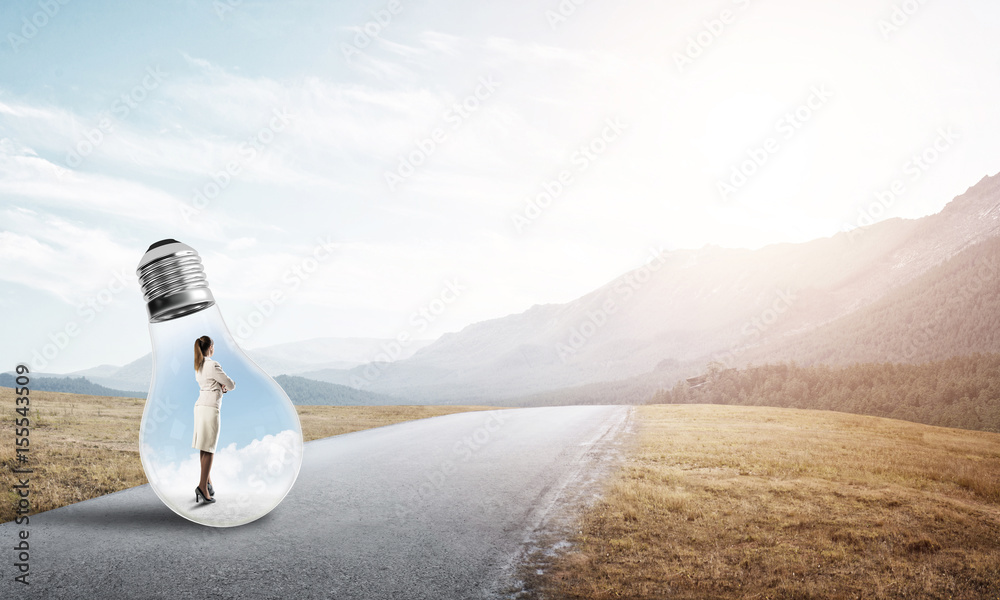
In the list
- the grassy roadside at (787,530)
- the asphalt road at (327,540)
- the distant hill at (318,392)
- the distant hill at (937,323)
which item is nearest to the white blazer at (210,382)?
the asphalt road at (327,540)

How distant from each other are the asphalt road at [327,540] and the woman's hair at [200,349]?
1248 mm

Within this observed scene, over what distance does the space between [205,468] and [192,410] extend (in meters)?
0.54

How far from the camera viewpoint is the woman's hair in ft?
13.0

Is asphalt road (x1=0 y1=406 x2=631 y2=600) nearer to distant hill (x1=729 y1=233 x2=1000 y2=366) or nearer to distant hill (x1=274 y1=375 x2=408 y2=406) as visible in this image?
distant hill (x1=729 y1=233 x2=1000 y2=366)

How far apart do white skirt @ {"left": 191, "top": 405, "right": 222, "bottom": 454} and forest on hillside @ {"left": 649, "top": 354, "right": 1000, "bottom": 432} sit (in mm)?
49083

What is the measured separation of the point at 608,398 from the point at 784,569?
18702 centimetres

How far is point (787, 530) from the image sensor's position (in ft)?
24.6

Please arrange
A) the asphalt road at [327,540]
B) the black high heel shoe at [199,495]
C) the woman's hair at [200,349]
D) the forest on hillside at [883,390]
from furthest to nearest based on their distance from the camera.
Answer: the forest on hillside at [883,390]
the asphalt road at [327,540]
the black high heel shoe at [199,495]
the woman's hair at [200,349]

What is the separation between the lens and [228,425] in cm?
411

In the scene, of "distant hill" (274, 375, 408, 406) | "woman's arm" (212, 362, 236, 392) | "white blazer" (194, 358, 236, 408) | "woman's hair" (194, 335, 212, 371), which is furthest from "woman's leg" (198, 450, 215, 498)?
"distant hill" (274, 375, 408, 406)

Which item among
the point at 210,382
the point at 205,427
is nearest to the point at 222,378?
the point at 210,382

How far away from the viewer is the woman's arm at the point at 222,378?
13.2 ft

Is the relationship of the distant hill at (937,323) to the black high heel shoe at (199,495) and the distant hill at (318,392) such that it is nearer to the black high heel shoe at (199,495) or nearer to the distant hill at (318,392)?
the black high heel shoe at (199,495)

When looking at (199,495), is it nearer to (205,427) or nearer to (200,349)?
(205,427)
